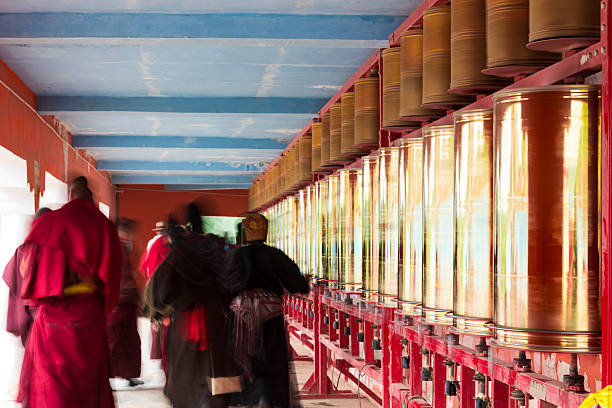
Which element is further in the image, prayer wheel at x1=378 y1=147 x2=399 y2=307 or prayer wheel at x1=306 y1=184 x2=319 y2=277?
prayer wheel at x1=306 y1=184 x2=319 y2=277

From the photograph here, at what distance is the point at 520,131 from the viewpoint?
3.01 meters

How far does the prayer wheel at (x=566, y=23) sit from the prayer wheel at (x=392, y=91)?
1985mm

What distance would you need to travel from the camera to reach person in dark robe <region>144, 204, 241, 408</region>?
19.2 feet

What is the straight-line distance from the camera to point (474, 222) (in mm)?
3436

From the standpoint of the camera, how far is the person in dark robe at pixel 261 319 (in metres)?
6.04

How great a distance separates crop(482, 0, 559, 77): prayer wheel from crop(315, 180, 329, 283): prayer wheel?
443 centimetres

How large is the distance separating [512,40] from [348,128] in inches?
147

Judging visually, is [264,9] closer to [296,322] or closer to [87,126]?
[296,322]

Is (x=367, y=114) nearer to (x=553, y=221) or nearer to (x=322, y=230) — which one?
(x=322, y=230)

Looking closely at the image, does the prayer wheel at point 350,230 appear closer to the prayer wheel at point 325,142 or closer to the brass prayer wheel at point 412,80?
the prayer wheel at point 325,142

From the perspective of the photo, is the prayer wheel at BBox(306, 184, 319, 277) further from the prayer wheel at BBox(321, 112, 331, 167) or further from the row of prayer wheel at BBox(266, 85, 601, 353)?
the row of prayer wheel at BBox(266, 85, 601, 353)

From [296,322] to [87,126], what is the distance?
427cm

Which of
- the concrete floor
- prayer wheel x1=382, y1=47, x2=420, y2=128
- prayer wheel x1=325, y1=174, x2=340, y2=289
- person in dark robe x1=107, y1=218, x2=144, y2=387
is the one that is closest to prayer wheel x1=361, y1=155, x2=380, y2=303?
prayer wheel x1=382, y1=47, x2=420, y2=128

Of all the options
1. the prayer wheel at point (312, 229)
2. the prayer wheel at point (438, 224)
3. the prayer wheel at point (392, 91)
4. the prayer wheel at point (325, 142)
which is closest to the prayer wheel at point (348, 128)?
the prayer wheel at point (325, 142)
